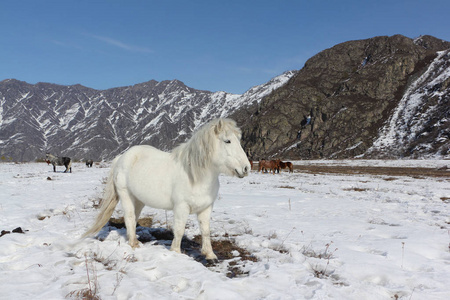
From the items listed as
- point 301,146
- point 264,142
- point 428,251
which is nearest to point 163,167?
point 428,251

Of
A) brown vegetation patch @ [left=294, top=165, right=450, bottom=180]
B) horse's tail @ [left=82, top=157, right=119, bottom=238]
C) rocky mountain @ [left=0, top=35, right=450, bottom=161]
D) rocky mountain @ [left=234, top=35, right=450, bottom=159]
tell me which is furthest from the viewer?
rocky mountain @ [left=234, top=35, right=450, bottom=159]

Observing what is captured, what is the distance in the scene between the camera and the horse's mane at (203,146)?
453 centimetres

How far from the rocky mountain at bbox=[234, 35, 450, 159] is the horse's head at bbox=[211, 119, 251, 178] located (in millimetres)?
73003

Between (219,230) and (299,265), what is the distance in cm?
282

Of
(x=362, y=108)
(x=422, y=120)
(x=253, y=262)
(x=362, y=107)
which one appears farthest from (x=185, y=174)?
(x=362, y=107)

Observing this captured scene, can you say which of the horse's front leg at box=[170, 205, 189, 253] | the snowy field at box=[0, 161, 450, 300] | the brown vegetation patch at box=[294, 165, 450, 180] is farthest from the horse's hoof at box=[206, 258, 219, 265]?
the brown vegetation patch at box=[294, 165, 450, 180]

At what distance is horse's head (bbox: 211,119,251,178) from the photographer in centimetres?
427

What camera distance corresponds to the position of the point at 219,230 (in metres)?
6.71

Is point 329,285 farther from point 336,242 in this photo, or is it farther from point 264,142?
point 264,142

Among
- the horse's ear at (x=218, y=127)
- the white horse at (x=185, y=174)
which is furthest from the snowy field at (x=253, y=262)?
the horse's ear at (x=218, y=127)

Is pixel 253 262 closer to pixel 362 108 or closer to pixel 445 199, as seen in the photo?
pixel 445 199

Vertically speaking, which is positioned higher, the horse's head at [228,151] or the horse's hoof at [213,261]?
the horse's head at [228,151]

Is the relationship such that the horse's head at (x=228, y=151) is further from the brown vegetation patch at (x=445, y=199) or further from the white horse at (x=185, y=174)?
the brown vegetation patch at (x=445, y=199)

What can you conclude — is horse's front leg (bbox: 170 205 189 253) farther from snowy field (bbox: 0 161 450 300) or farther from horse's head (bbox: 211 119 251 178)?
horse's head (bbox: 211 119 251 178)
